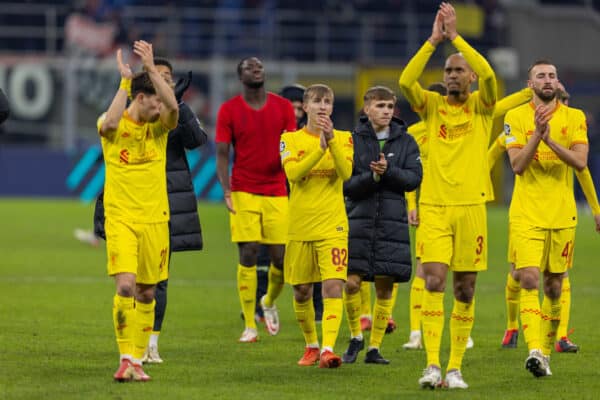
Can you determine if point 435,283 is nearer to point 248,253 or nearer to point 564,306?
point 564,306

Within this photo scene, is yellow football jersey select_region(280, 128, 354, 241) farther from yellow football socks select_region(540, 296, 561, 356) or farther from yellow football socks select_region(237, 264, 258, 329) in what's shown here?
yellow football socks select_region(237, 264, 258, 329)

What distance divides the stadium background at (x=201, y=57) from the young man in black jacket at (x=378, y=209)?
23.2 meters

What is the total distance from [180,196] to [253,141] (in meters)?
1.85

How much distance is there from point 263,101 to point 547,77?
3.47 m

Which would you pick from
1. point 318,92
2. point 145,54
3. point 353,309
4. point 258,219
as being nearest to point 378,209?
point 353,309

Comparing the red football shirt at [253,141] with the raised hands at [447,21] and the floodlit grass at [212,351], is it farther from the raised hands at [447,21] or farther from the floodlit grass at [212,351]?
the raised hands at [447,21]

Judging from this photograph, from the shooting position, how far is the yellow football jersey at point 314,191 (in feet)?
33.4

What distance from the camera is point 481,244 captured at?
945 cm

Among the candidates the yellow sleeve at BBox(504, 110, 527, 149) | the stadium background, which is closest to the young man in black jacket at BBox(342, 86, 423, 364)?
the yellow sleeve at BBox(504, 110, 527, 149)

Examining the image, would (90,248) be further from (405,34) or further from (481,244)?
(405,34)

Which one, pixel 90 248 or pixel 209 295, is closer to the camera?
pixel 209 295

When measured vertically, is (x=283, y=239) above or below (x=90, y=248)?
above

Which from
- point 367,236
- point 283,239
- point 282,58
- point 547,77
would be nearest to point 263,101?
point 283,239

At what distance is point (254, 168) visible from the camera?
12.5m
